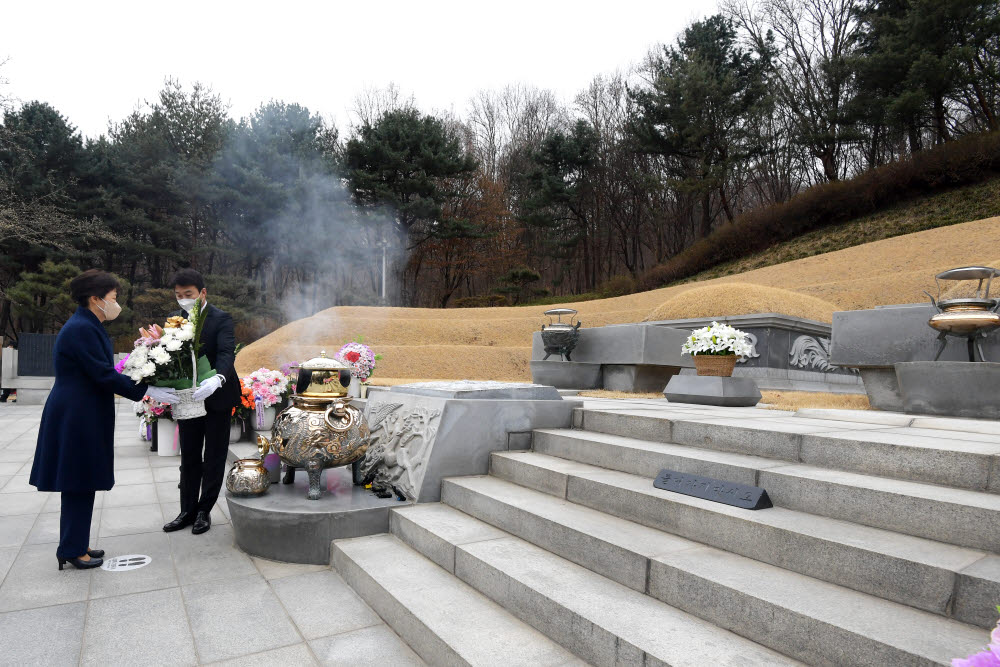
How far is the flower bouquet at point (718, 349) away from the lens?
557 centimetres

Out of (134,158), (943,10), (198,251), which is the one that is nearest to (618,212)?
(943,10)

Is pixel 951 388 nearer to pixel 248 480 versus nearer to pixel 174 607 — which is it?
pixel 248 480

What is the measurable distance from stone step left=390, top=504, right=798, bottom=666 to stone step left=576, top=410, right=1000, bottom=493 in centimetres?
112

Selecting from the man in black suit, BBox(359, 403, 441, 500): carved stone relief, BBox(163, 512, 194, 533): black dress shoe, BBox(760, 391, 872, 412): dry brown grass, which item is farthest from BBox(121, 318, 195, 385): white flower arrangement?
BBox(760, 391, 872, 412): dry brown grass

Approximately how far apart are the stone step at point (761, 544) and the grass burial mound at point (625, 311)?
27.3 feet

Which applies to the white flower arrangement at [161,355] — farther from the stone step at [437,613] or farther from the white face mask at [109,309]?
the stone step at [437,613]

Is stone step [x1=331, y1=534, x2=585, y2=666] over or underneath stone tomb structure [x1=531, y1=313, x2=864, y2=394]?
underneath

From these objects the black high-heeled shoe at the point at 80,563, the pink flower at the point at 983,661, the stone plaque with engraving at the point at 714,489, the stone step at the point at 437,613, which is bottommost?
the black high-heeled shoe at the point at 80,563

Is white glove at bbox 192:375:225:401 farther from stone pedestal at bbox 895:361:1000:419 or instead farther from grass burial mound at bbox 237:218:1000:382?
grass burial mound at bbox 237:218:1000:382

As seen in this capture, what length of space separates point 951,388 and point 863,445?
2.46m

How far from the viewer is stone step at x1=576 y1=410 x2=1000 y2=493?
7.03 ft

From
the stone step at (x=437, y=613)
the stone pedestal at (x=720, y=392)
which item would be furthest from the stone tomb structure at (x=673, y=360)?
the stone step at (x=437, y=613)

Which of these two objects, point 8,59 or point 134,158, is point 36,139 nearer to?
point 134,158

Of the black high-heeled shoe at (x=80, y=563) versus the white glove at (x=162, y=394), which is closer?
the black high-heeled shoe at (x=80, y=563)
